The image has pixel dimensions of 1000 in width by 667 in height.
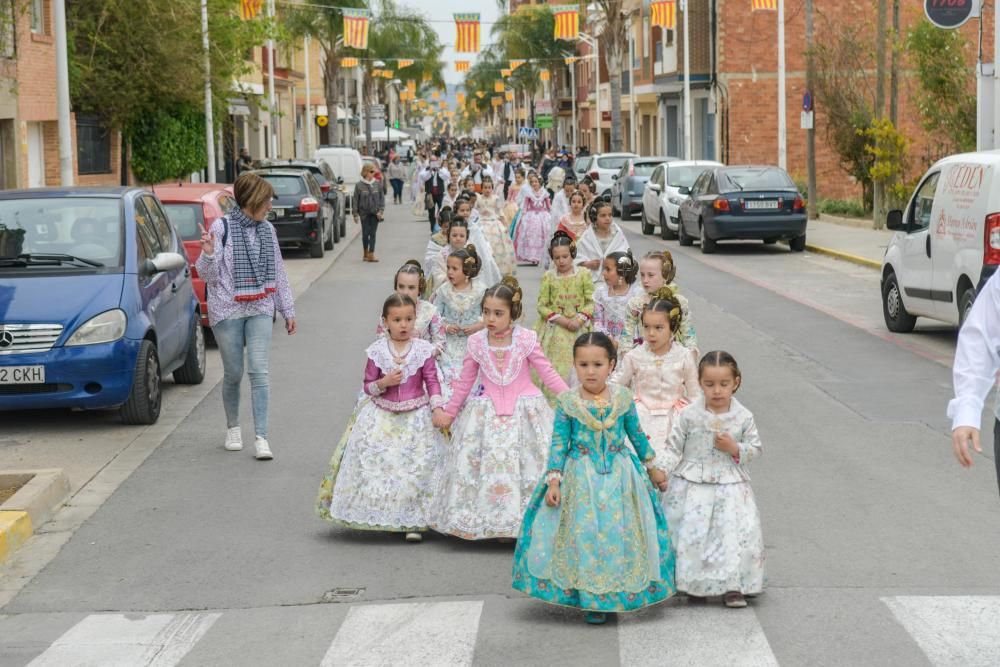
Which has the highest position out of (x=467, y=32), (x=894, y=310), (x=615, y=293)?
(x=467, y=32)

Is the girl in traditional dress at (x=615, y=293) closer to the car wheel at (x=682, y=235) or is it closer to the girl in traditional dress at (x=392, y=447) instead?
the girl in traditional dress at (x=392, y=447)

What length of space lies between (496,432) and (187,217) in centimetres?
915

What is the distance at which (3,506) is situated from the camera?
7980 millimetres

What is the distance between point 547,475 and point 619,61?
2244 inches

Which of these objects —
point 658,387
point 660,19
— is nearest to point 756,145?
point 660,19

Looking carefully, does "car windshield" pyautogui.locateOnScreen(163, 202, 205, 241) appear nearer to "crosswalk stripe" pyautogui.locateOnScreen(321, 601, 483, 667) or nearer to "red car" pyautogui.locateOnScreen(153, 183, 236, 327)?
"red car" pyautogui.locateOnScreen(153, 183, 236, 327)

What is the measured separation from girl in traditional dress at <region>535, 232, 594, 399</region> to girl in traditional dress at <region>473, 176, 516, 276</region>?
7287mm

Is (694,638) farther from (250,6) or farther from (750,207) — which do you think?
(250,6)

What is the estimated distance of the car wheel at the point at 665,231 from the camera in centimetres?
3139

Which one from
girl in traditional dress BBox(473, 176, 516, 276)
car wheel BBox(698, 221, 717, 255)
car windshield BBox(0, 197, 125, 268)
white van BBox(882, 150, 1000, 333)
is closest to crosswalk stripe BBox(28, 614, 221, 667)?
car windshield BBox(0, 197, 125, 268)

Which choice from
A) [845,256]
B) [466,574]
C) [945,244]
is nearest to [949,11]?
[845,256]

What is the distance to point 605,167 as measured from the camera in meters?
43.4

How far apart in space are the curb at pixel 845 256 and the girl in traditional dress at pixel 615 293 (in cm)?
1377

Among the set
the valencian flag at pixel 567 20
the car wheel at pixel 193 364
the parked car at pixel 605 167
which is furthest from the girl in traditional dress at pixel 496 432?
the valencian flag at pixel 567 20
